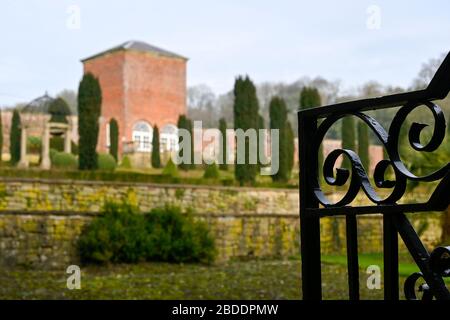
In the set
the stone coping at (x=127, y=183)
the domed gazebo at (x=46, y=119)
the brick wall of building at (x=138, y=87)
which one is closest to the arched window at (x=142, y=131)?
the brick wall of building at (x=138, y=87)

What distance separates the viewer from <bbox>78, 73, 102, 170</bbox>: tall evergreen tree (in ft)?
52.4

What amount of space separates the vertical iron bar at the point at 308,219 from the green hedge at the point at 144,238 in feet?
36.1

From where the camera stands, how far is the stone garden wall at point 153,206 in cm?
1229

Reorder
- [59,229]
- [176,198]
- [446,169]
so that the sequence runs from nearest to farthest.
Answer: [446,169], [59,229], [176,198]

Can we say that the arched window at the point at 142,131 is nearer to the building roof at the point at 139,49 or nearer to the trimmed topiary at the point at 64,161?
the building roof at the point at 139,49

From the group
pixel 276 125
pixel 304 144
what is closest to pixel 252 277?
pixel 276 125

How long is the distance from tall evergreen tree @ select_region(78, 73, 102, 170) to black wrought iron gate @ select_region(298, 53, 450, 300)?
1465 cm

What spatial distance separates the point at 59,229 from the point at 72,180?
1.46 meters

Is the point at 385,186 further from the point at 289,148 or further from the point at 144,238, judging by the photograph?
the point at 289,148

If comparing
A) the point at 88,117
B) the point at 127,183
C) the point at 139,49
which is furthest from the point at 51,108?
the point at 139,49

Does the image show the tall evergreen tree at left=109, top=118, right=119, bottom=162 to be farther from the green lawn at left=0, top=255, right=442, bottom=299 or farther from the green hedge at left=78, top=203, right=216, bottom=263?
the green lawn at left=0, top=255, right=442, bottom=299

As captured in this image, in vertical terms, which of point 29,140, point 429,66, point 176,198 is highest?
point 429,66

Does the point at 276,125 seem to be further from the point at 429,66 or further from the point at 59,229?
the point at 429,66

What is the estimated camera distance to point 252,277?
36.7 ft
